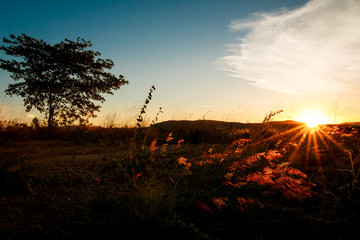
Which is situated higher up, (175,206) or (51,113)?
(51,113)

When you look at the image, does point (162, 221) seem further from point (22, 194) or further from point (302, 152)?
point (302, 152)

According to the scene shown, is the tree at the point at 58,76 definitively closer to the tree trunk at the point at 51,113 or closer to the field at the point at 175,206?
the tree trunk at the point at 51,113

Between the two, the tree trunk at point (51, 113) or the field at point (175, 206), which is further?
the tree trunk at point (51, 113)

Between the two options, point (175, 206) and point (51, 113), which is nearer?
point (175, 206)

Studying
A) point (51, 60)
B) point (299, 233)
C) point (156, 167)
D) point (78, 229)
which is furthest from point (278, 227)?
point (51, 60)

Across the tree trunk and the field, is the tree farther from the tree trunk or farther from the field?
the field

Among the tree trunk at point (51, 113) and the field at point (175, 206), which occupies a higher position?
the tree trunk at point (51, 113)

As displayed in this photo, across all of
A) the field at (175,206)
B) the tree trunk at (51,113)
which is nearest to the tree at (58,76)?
the tree trunk at (51,113)

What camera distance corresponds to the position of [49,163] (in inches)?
144

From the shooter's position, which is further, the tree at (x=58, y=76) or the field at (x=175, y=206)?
the tree at (x=58, y=76)

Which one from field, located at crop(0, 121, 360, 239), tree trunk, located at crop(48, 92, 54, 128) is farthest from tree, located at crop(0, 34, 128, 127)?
field, located at crop(0, 121, 360, 239)

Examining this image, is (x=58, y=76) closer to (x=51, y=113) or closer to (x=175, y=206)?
(x=51, y=113)

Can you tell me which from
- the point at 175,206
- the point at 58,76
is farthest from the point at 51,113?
the point at 175,206

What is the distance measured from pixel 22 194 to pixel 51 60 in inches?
409
